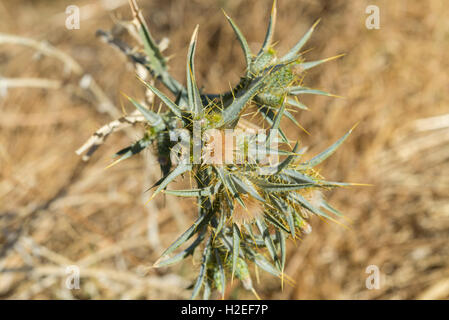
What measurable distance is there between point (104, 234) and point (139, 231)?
1.20ft

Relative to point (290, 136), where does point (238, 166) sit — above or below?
below

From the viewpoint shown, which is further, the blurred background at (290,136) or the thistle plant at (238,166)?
the blurred background at (290,136)

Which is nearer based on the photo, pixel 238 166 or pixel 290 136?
pixel 238 166

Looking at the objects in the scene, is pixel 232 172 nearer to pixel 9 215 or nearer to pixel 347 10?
pixel 9 215

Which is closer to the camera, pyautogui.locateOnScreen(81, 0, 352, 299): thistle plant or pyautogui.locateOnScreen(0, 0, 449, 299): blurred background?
pyautogui.locateOnScreen(81, 0, 352, 299): thistle plant

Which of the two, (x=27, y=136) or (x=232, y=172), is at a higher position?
(x=27, y=136)

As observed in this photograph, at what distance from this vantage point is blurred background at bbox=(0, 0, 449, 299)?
317 centimetres

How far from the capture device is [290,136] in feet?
12.7

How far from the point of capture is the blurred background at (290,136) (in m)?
3.17
